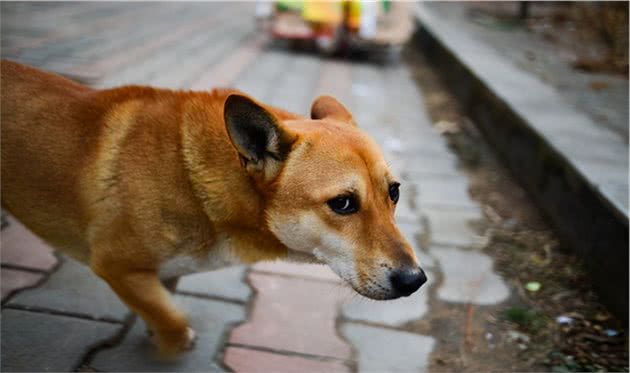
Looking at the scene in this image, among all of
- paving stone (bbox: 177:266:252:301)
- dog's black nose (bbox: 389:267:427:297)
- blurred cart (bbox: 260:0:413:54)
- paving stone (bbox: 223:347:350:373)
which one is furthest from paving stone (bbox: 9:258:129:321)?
blurred cart (bbox: 260:0:413:54)

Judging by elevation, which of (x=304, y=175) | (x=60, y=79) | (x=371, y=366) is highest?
(x=60, y=79)

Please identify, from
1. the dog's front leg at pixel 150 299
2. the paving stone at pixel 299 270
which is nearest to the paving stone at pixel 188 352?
the dog's front leg at pixel 150 299

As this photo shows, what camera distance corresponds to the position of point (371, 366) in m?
2.75

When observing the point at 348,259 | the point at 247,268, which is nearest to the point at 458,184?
the point at 247,268

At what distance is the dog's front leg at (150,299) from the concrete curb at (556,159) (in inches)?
88.0

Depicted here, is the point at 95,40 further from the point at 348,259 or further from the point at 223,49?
the point at 348,259

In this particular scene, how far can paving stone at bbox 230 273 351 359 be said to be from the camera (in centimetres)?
281

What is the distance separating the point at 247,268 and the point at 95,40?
18.4 ft

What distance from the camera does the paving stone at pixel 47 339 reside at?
251cm

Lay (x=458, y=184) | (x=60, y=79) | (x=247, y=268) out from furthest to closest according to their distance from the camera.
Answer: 1. (x=458, y=184)
2. (x=247, y=268)
3. (x=60, y=79)

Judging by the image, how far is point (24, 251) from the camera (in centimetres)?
327

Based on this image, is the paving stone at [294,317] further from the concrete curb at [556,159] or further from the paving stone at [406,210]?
the concrete curb at [556,159]

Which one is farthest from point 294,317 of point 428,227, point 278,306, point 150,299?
point 428,227

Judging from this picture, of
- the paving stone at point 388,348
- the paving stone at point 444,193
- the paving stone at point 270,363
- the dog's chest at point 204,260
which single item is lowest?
the paving stone at point 388,348
